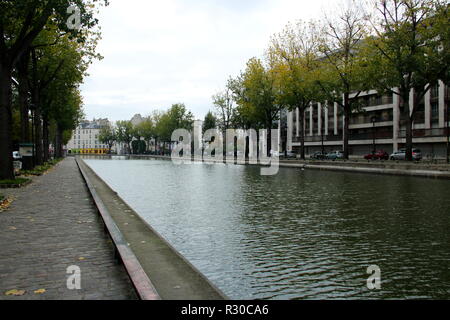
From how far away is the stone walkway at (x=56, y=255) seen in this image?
5.11 m

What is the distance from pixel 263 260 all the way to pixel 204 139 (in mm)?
93430

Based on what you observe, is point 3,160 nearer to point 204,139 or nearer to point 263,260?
point 263,260

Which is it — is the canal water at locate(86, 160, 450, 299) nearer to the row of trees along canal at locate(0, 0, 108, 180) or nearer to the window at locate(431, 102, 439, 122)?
the row of trees along canal at locate(0, 0, 108, 180)

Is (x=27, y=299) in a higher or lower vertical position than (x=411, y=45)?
lower

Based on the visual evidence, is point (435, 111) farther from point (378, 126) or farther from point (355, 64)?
point (355, 64)

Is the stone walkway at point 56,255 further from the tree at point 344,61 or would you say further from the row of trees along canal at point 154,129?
the row of trees along canal at point 154,129

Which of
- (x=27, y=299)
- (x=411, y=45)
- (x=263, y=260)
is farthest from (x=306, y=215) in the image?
(x=411, y=45)

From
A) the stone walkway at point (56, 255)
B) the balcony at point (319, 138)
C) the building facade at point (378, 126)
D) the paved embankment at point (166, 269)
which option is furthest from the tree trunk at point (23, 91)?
the balcony at point (319, 138)

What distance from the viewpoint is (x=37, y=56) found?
3478 cm

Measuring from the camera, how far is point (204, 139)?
99938mm

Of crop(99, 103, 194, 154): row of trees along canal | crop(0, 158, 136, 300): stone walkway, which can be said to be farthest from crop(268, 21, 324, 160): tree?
crop(99, 103, 194, 154): row of trees along canal

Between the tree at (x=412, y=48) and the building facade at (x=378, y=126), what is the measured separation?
9.16 meters

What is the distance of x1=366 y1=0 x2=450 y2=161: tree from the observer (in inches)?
1294

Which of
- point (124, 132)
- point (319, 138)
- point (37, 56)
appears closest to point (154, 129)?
point (124, 132)
